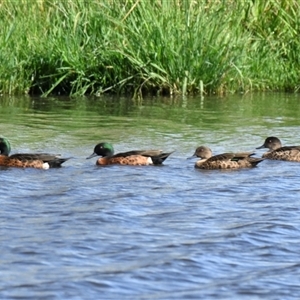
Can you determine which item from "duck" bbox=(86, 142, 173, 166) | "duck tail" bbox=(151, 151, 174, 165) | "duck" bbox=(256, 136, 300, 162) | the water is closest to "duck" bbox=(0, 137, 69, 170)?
the water

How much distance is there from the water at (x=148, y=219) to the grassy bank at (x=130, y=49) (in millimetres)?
1896

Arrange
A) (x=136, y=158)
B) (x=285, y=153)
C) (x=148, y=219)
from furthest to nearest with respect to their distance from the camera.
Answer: (x=285, y=153) → (x=136, y=158) → (x=148, y=219)

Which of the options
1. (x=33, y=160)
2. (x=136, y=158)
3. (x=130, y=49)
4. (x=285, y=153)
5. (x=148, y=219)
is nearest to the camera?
(x=148, y=219)

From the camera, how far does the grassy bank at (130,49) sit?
51.4ft

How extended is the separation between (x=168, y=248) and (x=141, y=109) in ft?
25.1

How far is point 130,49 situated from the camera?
623 inches

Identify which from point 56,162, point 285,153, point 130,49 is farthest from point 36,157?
point 130,49

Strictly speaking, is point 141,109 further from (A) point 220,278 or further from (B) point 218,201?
(A) point 220,278

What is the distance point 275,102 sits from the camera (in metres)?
16.1

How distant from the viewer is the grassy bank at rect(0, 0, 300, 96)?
15680 millimetres

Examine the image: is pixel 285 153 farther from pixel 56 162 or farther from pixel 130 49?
pixel 130 49

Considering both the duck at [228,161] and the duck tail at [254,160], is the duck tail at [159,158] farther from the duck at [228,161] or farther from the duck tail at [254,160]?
the duck tail at [254,160]

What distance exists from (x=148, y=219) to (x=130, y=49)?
296 inches

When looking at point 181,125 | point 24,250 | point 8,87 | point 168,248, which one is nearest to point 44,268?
point 24,250
